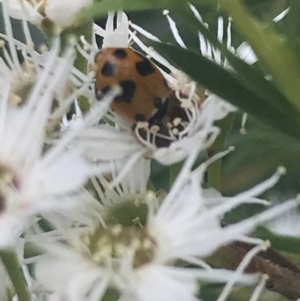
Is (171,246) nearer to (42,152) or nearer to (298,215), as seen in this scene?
(42,152)

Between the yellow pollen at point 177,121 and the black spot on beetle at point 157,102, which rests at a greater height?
the black spot on beetle at point 157,102

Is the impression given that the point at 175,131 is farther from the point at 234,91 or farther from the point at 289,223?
the point at 289,223

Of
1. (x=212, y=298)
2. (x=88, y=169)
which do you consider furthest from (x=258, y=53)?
(x=212, y=298)

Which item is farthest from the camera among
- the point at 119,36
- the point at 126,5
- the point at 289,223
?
the point at 289,223

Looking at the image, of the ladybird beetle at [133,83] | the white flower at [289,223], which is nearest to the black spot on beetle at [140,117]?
the ladybird beetle at [133,83]

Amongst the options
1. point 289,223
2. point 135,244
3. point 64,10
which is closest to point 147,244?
point 135,244

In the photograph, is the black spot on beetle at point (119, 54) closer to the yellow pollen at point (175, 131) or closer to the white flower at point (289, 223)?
the yellow pollen at point (175, 131)

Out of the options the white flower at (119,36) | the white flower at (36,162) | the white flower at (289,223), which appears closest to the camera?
the white flower at (36,162)
